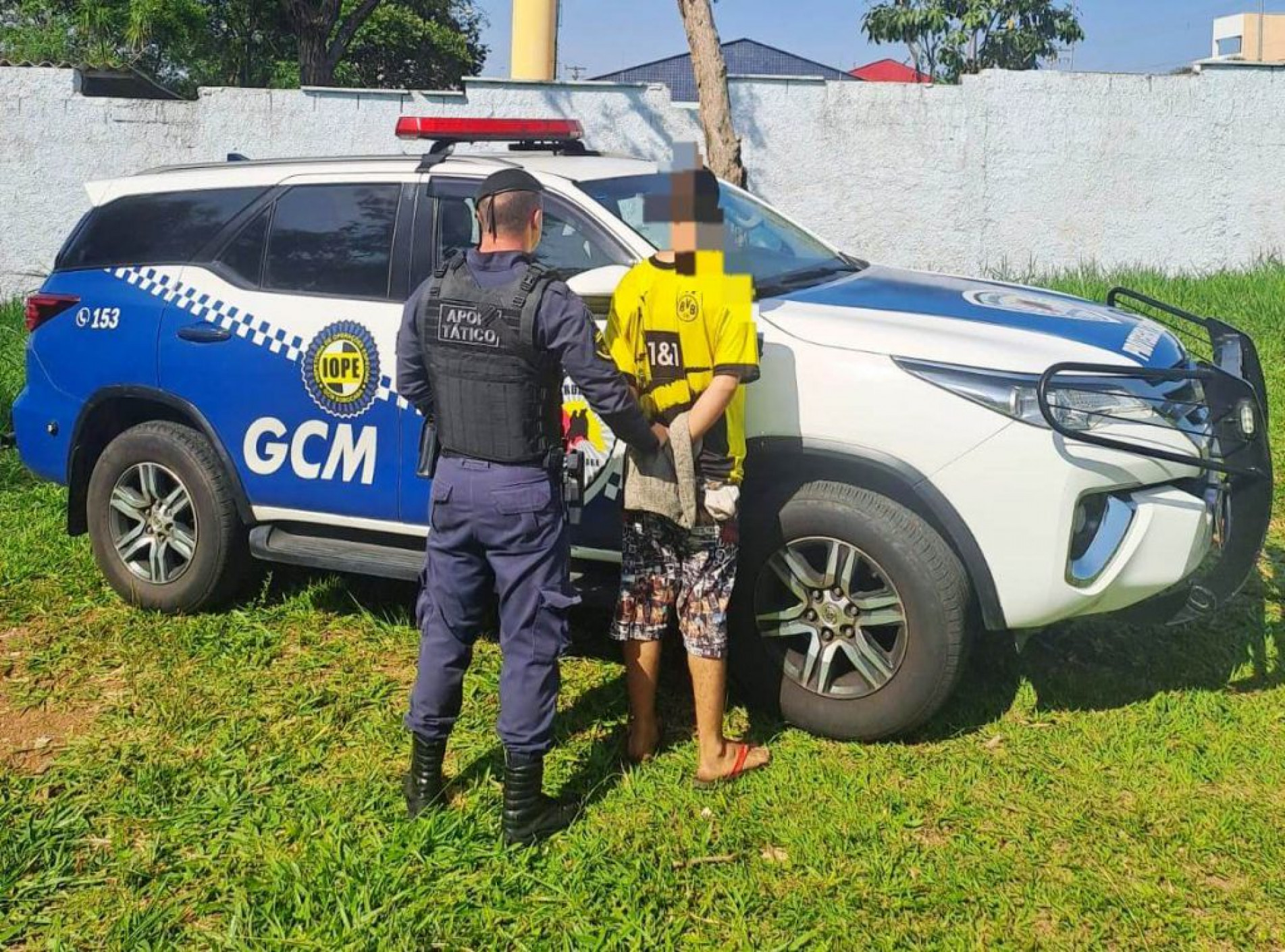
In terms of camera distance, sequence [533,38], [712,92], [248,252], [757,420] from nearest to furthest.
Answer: [757,420] < [248,252] < [712,92] < [533,38]

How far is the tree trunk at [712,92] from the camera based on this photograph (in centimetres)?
857

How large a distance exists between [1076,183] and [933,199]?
4.52ft

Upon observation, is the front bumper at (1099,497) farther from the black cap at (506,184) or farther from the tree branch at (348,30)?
the tree branch at (348,30)

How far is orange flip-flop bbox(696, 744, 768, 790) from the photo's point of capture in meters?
3.72

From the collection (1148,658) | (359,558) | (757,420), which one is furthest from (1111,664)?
(359,558)

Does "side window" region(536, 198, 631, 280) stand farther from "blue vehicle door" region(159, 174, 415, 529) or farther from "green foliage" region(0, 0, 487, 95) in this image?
"green foliage" region(0, 0, 487, 95)

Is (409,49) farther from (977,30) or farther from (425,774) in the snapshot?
(425,774)

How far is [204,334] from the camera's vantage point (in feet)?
15.5

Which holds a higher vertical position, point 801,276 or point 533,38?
point 533,38

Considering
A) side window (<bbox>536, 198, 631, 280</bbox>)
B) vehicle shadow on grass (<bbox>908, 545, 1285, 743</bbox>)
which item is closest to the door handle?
side window (<bbox>536, 198, 631, 280</bbox>)

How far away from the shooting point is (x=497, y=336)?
329 centimetres

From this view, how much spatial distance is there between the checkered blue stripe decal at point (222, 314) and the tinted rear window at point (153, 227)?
0.07 metres

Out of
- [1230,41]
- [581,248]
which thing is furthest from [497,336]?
[1230,41]

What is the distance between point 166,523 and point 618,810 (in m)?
2.45
